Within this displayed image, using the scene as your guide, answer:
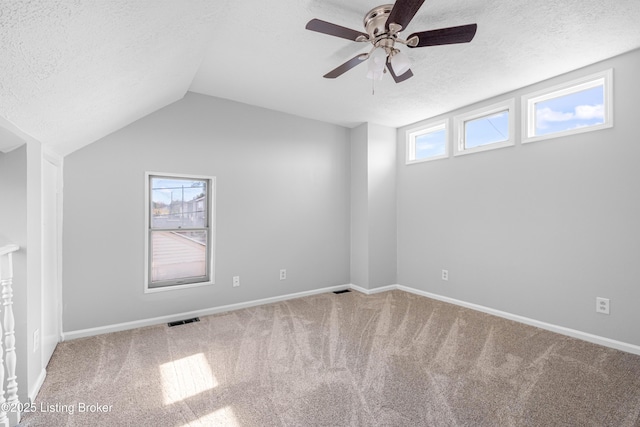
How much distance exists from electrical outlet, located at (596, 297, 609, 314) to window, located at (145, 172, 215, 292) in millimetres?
4020

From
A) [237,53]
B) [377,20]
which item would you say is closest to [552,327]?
[377,20]

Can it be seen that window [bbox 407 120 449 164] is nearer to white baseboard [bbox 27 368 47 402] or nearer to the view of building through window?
the view of building through window

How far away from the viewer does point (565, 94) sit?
10.1 ft

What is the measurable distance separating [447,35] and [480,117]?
89.2 inches

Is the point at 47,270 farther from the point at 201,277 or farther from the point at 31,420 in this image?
the point at 201,277

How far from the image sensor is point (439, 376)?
2275mm

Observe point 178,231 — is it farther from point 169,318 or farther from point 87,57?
point 87,57

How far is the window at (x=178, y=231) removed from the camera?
11.1ft

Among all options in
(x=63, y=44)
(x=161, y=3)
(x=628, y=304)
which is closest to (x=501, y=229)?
(x=628, y=304)

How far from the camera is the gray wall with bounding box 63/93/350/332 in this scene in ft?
9.81

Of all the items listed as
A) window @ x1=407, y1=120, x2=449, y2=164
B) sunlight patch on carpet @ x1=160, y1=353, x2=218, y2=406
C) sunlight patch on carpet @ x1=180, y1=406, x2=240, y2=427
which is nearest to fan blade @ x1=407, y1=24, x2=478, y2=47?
window @ x1=407, y1=120, x2=449, y2=164

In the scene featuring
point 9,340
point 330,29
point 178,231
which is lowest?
point 9,340

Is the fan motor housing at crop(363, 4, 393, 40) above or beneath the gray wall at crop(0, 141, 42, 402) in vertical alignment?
above

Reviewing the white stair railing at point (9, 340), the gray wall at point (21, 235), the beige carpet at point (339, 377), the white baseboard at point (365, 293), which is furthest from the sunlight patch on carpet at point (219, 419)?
the white baseboard at point (365, 293)
